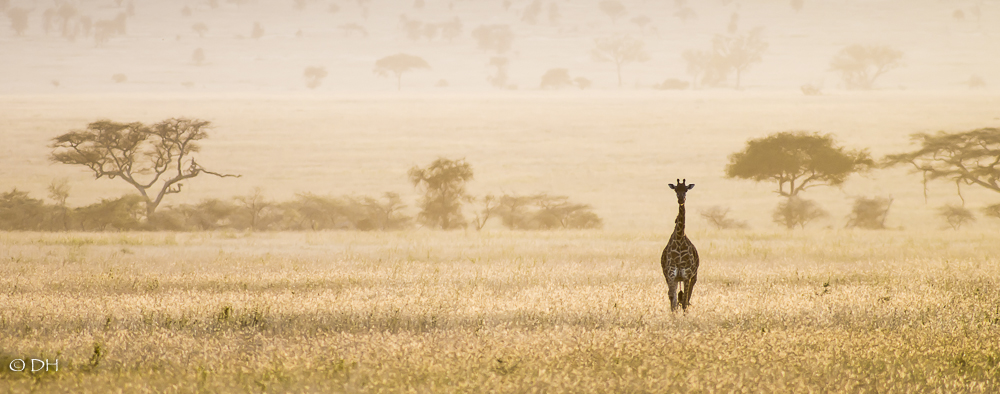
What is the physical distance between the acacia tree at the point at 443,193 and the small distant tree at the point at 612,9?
6046 inches

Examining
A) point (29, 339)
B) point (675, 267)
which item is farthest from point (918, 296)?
point (29, 339)

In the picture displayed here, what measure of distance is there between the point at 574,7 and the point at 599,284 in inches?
7536

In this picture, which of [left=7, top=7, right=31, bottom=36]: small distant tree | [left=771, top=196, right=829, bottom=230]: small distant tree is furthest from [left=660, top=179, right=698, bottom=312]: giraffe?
[left=7, top=7, right=31, bottom=36]: small distant tree

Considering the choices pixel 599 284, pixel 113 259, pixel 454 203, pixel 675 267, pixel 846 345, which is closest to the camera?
pixel 846 345

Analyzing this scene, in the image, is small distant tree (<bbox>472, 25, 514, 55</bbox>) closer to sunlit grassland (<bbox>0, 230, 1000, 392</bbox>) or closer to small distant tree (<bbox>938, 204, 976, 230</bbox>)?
small distant tree (<bbox>938, 204, 976, 230</bbox>)

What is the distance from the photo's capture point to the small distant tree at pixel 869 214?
108ft

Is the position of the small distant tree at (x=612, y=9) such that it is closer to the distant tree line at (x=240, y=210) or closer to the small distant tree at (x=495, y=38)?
the small distant tree at (x=495, y=38)

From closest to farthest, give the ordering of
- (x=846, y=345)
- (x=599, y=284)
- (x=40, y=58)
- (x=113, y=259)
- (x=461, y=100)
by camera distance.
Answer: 1. (x=846, y=345)
2. (x=599, y=284)
3. (x=113, y=259)
4. (x=461, y=100)
5. (x=40, y=58)

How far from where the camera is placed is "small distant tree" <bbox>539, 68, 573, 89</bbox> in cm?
11319

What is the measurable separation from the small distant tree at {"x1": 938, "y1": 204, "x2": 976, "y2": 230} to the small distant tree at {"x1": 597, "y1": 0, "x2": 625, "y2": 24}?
150m

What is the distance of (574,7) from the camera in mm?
198375

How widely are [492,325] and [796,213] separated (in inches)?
1044

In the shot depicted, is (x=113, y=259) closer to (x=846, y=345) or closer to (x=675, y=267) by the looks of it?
(x=675, y=267)

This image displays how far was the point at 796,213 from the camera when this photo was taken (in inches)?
1296
